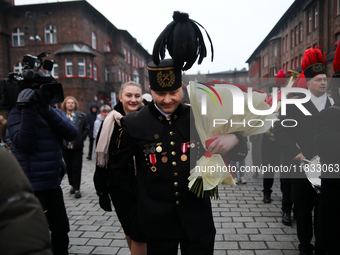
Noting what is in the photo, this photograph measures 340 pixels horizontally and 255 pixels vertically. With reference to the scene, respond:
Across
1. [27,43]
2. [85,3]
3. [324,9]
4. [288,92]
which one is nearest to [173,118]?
[288,92]

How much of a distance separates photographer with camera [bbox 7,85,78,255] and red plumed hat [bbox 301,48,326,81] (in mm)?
3214

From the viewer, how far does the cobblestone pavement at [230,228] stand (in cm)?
339

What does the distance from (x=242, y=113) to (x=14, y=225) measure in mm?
1414

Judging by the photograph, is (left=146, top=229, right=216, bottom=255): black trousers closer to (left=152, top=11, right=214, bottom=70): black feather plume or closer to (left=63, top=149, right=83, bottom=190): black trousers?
(left=152, top=11, right=214, bottom=70): black feather plume

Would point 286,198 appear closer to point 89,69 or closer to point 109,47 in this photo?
point 89,69

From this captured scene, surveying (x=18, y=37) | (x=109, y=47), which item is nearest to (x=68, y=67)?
(x=18, y=37)

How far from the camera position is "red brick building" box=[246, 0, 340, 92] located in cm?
1874

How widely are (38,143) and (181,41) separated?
190 cm

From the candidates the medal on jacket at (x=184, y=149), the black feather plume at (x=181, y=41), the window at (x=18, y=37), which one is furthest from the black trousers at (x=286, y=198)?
the window at (x=18, y=37)

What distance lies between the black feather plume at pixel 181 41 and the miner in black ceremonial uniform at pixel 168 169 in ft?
0.64

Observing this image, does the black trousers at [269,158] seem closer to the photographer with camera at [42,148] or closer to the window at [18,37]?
the photographer with camera at [42,148]

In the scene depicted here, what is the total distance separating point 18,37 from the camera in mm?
Answer: 28484

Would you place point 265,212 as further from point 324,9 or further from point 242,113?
point 324,9

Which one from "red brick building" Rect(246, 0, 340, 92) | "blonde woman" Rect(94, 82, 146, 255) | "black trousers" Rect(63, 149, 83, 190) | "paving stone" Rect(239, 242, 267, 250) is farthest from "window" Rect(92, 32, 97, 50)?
"paving stone" Rect(239, 242, 267, 250)
